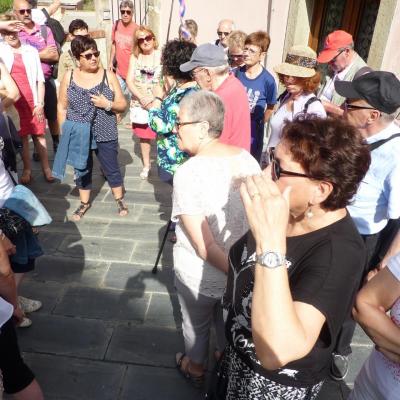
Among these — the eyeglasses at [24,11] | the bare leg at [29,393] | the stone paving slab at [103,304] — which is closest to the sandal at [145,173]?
the stone paving slab at [103,304]

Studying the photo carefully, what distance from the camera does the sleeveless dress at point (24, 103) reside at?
4309mm

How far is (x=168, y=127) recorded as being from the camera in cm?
301

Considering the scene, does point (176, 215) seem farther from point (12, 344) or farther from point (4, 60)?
point (4, 60)

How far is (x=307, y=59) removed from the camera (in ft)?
11.1

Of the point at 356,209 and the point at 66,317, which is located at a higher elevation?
the point at 356,209

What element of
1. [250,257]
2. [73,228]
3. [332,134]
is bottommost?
[73,228]

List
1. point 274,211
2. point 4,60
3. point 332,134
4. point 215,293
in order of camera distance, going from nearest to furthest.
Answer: point 274,211 → point 332,134 → point 215,293 → point 4,60

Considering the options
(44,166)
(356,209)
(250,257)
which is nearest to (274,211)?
(250,257)

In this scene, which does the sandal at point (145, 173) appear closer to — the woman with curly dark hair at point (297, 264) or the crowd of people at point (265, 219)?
the crowd of people at point (265, 219)

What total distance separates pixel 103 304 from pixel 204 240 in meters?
1.56

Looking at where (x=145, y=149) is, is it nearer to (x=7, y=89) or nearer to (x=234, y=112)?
(x=7, y=89)

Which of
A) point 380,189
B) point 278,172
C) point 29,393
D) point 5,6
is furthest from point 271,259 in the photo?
point 5,6

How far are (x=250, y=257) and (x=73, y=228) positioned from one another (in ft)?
10.2

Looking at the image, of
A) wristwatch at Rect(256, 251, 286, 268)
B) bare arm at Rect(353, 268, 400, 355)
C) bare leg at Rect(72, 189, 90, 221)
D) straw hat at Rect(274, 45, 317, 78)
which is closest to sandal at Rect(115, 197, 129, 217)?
bare leg at Rect(72, 189, 90, 221)
